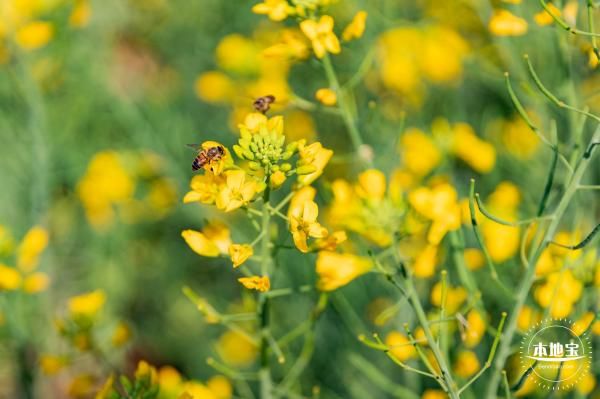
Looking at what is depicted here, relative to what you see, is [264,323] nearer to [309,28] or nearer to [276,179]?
[276,179]

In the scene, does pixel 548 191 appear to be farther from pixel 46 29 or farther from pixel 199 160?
pixel 46 29

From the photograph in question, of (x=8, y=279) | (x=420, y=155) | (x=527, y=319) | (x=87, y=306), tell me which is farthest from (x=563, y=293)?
(x=8, y=279)

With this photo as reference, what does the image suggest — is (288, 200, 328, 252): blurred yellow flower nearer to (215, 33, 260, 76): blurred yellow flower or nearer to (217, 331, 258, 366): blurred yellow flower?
(217, 331, 258, 366): blurred yellow flower

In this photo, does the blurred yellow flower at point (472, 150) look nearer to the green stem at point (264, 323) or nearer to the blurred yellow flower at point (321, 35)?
the blurred yellow flower at point (321, 35)

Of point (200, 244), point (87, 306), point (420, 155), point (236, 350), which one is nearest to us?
point (200, 244)

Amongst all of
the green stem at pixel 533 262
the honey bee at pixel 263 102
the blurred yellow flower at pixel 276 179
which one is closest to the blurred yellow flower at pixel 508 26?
the green stem at pixel 533 262
